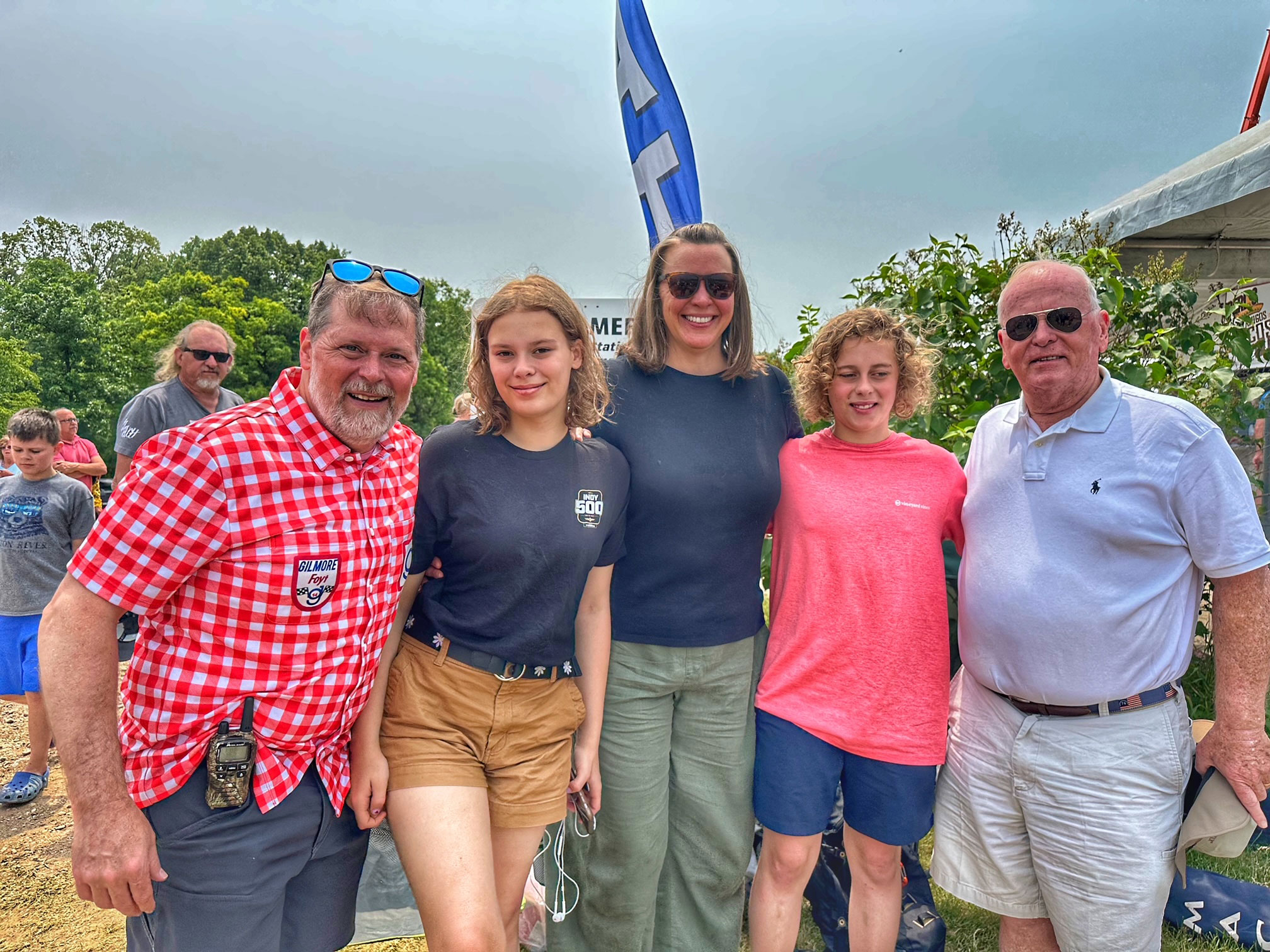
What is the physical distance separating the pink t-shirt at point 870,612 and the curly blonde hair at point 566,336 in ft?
2.54

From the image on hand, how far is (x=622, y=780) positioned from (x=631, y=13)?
557 cm

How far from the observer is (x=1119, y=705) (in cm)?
228

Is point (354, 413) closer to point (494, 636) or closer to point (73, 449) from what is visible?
point (494, 636)

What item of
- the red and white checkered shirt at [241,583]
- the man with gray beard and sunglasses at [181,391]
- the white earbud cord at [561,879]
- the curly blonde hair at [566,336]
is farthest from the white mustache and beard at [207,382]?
the white earbud cord at [561,879]

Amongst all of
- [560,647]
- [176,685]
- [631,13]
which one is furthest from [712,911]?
[631,13]

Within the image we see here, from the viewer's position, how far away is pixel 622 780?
104 inches

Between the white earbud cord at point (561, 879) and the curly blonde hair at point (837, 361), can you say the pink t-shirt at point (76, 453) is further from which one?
the curly blonde hair at point (837, 361)

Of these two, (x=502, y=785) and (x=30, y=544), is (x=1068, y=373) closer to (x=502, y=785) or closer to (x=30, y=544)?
(x=502, y=785)

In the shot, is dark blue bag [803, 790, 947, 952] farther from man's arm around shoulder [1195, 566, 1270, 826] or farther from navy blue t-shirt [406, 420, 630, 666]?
navy blue t-shirt [406, 420, 630, 666]

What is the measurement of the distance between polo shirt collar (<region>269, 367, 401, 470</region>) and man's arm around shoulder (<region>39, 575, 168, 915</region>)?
52 cm

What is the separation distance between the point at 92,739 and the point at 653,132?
17.5ft

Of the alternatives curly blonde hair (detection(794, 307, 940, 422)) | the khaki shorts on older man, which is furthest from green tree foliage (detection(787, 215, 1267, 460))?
the khaki shorts on older man

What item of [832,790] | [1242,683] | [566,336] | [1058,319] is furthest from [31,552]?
[1242,683]

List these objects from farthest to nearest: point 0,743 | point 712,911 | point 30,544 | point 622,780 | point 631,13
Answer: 1. point 631,13
2. point 0,743
3. point 30,544
4. point 712,911
5. point 622,780
